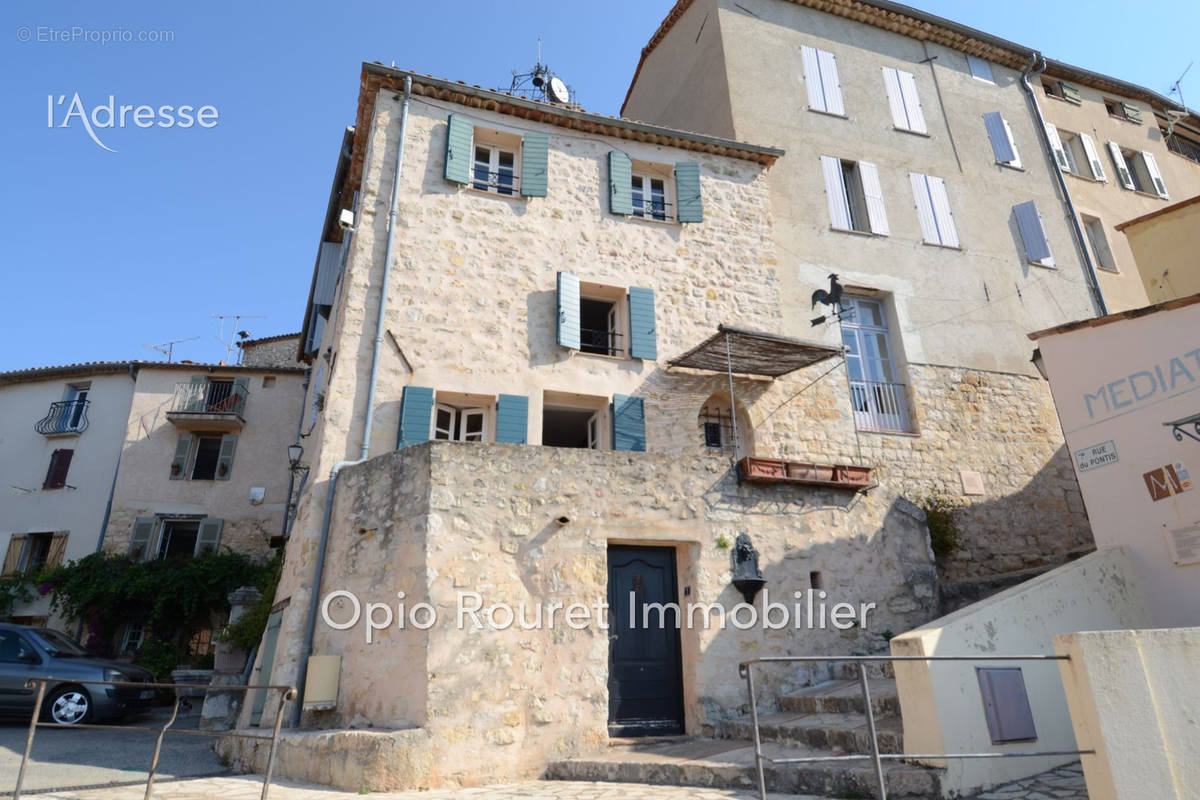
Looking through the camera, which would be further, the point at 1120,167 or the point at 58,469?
the point at 58,469

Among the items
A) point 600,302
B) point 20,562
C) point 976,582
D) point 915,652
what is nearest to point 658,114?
point 600,302

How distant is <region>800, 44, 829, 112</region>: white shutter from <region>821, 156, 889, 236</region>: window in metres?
1.19

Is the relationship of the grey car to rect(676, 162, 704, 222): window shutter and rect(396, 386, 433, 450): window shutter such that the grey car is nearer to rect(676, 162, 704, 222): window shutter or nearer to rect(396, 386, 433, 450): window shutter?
rect(396, 386, 433, 450): window shutter

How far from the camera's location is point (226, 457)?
17344mm

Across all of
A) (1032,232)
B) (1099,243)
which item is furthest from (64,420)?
(1099,243)

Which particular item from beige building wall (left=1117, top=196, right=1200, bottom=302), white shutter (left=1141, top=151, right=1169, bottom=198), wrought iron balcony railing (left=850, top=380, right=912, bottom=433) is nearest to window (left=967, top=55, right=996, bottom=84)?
white shutter (left=1141, top=151, right=1169, bottom=198)

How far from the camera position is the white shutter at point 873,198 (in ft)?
41.4

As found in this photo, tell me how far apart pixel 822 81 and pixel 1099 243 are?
6.89 meters

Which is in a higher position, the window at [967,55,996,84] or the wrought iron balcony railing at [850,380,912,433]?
the window at [967,55,996,84]

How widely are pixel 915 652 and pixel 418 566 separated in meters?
4.26

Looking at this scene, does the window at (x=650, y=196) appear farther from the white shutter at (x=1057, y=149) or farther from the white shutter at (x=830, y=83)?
the white shutter at (x=1057, y=149)

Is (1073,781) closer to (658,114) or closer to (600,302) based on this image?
(600,302)

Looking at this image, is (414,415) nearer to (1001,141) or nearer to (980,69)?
(1001,141)

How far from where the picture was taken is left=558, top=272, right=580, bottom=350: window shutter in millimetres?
10070
